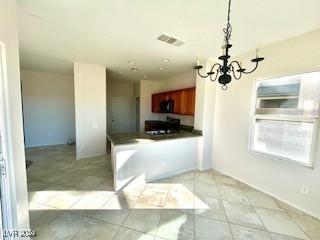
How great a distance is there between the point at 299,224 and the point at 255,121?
172 cm

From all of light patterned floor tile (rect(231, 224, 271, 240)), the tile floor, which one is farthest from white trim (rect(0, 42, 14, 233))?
light patterned floor tile (rect(231, 224, 271, 240))

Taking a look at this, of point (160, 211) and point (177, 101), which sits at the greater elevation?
point (177, 101)

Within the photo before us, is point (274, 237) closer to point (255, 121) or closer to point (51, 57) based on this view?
point (255, 121)

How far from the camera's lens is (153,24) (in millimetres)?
2170

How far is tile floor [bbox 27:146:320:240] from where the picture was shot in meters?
1.93

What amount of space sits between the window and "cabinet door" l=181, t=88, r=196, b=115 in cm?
158

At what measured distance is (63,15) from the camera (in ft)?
6.53

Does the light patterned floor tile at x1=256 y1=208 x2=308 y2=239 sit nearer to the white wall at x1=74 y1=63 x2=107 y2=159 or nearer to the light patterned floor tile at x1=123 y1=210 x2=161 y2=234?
the light patterned floor tile at x1=123 y1=210 x2=161 y2=234

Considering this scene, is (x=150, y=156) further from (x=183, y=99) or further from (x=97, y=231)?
(x=183, y=99)

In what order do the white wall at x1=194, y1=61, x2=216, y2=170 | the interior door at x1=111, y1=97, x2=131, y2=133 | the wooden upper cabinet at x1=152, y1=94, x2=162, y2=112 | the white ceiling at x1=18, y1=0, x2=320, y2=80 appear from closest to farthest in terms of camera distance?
the white ceiling at x1=18, y1=0, x2=320, y2=80 < the white wall at x1=194, y1=61, x2=216, y2=170 < the wooden upper cabinet at x1=152, y1=94, x2=162, y2=112 < the interior door at x1=111, y1=97, x2=131, y2=133

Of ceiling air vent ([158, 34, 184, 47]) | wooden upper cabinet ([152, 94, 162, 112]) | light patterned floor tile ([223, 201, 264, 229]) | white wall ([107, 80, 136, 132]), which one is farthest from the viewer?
white wall ([107, 80, 136, 132])

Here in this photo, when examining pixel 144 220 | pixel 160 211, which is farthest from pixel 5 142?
pixel 160 211

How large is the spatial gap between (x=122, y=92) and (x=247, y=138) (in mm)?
5677

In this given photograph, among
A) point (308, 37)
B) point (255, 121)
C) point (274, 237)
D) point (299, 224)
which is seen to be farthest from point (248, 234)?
point (308, 37)
